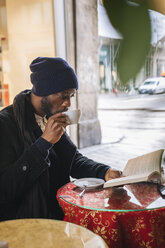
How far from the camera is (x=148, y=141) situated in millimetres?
5297

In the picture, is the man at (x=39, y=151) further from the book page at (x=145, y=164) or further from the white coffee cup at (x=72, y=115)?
the book page at (x=145, y=164)

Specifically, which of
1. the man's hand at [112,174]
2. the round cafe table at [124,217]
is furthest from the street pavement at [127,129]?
the round cafe table at [124,217]

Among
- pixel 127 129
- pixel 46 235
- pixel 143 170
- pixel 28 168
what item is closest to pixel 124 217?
pixel 143 170

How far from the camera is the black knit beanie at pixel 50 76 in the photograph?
1.66m

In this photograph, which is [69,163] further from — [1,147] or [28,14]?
[28,14]

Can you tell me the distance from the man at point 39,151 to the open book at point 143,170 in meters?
0.16

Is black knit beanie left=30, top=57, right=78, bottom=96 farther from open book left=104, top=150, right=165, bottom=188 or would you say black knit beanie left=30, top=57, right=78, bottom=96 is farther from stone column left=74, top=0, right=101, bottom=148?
stone column left=74, top=0, right=101, bottom=148

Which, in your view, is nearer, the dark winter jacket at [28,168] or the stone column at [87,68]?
the dark winter jacket at [28,168]

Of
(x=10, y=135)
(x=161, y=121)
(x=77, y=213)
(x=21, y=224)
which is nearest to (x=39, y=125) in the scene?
(x=10, y=135)

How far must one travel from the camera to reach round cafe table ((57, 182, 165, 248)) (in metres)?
1.14

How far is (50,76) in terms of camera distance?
65.4 inches

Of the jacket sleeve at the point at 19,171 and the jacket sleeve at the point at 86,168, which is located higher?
the jacket sleeve at the point at 19,171

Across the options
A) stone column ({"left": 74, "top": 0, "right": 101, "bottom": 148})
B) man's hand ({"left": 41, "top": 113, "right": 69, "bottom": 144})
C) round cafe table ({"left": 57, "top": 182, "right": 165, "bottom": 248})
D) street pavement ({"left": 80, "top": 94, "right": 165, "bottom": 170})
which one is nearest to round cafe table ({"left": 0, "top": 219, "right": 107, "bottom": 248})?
round cafe table ({"left": 57, "top": 182, "right": 165, "bottom": 248})

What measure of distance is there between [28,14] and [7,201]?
357cm
